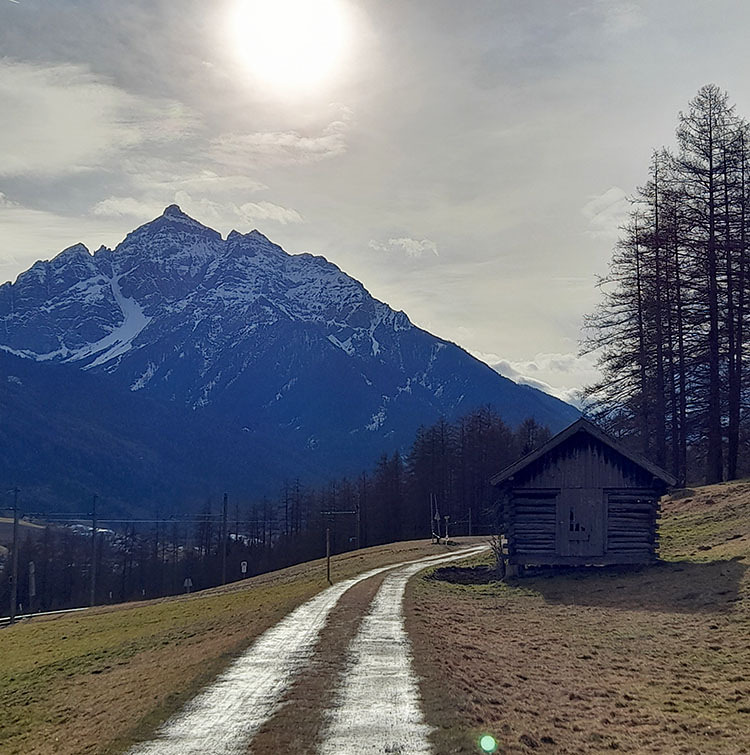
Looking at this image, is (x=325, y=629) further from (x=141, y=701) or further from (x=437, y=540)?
(x=437, y=540)

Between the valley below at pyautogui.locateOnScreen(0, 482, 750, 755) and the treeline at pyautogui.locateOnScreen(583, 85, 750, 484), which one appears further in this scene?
the treeline at pyautogui.locateOnScreen(583, 85, 750, 484)

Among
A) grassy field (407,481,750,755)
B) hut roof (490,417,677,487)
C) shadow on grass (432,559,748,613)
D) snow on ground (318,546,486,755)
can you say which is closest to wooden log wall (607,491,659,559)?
shadow on grass (432,559,748,613)

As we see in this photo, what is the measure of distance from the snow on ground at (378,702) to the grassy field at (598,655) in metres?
0.37

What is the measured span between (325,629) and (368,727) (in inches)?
408

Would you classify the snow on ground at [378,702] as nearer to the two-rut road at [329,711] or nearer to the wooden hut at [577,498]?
the two-rut road at [329,711]

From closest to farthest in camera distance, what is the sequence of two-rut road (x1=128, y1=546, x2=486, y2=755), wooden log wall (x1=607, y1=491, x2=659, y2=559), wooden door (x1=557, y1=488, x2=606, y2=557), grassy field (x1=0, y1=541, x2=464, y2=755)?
two-rut road (x1=128, y1=546, x2=486, y2=755) < grassy field (x1=0, y1=541, x2=464, y2=755) < wooden log wall (x1=607, y1=491, x2=659, y2=559) < wooden door (x1=557, y1=488, x2=606, y2=557)

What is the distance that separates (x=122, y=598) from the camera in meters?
114

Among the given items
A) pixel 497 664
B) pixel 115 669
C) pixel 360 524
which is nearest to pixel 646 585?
pixel 497 664

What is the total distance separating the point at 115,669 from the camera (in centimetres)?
2334

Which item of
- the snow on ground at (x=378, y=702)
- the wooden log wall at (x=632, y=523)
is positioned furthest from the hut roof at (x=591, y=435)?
the snow on ground at (x=378, y=702)

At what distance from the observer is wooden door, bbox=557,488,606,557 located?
120 feet

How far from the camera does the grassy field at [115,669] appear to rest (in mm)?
15398

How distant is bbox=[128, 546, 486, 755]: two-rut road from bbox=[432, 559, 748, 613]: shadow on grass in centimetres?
901

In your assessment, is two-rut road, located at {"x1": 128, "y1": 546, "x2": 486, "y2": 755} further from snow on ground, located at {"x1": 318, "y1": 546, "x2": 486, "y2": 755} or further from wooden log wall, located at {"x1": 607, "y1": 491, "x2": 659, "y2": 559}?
wooden log wall, located at {"x1": 607, "y1": 491, "x2": 659, "y2": 559}
